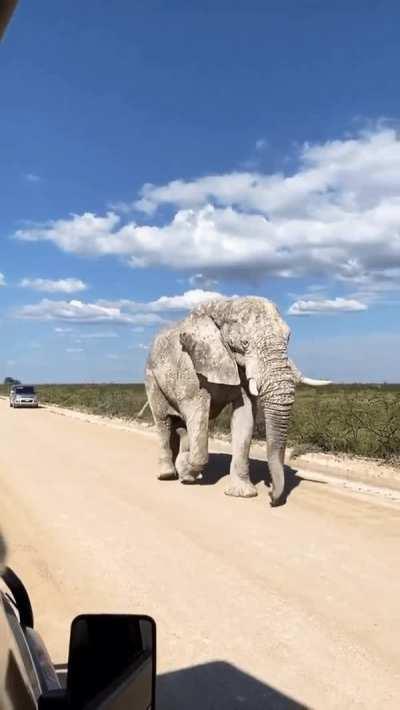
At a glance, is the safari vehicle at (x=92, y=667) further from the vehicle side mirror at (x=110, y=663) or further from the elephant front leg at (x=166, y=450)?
the elephant front leg at (x=166, y=450)

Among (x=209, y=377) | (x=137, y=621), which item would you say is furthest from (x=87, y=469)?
(x=137, y=621)

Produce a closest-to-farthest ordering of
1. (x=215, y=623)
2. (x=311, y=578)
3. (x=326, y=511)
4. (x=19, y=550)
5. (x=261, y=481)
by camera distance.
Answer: (x=215, y=623) → (x=311, y=578) → (x=19, y=550) → (x=326, y=511) → (x=261, y=481)

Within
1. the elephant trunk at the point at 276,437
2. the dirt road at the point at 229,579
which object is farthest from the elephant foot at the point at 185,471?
the elephant trunk at the point at 276,437

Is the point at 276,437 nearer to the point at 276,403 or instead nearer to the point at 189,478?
the point at 276,403

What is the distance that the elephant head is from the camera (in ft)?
30.5

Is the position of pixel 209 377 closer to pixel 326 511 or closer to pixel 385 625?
pixel 326 511

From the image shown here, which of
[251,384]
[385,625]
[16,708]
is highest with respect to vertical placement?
[251,384]

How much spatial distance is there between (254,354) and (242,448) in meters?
1.55

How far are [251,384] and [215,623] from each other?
505 centimetres

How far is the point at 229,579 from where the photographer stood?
5934 mm

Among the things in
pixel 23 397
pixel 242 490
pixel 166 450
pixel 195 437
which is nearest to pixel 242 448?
pixel 242 490

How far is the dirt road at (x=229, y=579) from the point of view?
4074mm

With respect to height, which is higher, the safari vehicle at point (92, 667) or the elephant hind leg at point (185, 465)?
the safari vehicle at point (92, 667)

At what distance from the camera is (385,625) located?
16.1 ft
